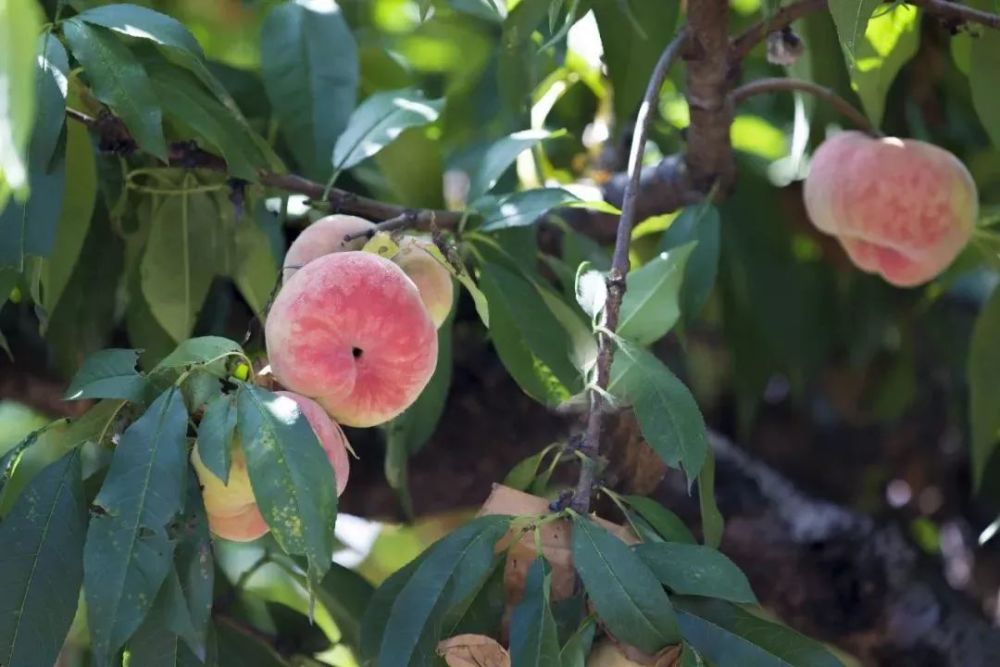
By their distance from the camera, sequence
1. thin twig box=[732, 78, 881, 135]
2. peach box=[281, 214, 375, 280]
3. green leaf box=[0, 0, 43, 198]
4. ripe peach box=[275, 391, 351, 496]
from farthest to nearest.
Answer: thin twig box=[732, 78, 881, 135], peach box=[281, 214, 375, 280], ripe peach box=[275, 391, 351, 496], green leaf box=[0, 0, 43, 198]

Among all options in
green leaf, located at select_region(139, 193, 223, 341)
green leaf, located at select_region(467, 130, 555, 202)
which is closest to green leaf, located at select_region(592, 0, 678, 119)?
green leaf, located at select_region(467, 130, 555, 202)

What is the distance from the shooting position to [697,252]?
3.72ft

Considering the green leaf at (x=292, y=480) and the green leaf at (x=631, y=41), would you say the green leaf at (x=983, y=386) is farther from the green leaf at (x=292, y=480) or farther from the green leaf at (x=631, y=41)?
the green leaf at (x=292, y=480)

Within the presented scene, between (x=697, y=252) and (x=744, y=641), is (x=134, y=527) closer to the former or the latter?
(x=744, y=641)

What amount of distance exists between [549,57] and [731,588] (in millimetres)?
649

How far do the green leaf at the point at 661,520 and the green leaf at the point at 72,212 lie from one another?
1.39 ft

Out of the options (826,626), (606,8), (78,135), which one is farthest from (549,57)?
(826,626)

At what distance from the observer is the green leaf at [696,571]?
75cm

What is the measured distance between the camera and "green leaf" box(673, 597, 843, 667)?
0.75 m

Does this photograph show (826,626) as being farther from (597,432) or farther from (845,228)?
(597,432)

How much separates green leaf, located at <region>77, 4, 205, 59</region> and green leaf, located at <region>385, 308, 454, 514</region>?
305 millimetres

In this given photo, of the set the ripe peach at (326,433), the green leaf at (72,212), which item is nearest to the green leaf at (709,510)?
the ripe peach at (326,433)

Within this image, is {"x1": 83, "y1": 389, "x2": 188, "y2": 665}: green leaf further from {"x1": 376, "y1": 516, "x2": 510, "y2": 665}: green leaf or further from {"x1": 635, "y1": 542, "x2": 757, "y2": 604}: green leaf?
{"x1": 635, "y1": 542, "x2": 757, "y2": 604}: green leaf

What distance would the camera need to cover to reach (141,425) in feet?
2.36
